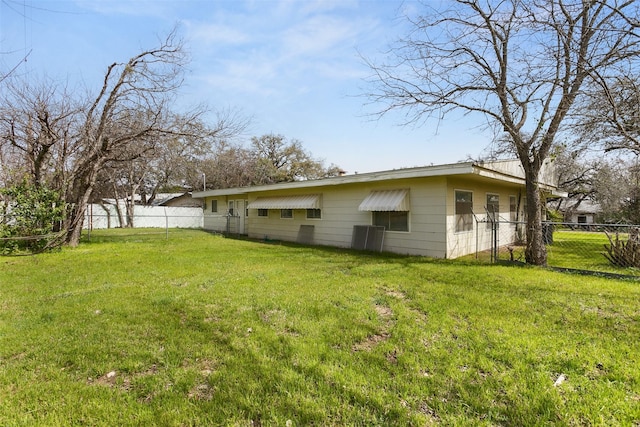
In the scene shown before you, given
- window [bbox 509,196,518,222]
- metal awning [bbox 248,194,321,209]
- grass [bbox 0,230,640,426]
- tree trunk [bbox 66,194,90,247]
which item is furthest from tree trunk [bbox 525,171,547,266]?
tree trunk [bbox 66,194,90,247]

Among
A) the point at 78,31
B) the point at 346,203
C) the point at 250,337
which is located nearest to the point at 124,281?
the point at 250,337

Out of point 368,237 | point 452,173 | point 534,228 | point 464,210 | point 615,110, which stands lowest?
point 368,237

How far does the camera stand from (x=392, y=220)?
9.16 m

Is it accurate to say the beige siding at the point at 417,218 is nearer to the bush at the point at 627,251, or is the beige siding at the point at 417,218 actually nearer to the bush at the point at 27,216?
the bush at the point at 627,251

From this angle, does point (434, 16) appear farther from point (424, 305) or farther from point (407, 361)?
point (407, 361)

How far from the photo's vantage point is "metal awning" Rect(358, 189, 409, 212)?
851 centimetres

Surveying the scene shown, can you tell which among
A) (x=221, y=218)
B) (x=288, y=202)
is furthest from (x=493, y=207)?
(x=221, y=218)

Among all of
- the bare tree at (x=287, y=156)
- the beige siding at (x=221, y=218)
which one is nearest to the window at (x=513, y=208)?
the beige siding at (x=221, y=218)

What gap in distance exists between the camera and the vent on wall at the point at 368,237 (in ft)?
30.6

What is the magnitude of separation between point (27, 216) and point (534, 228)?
518 inches

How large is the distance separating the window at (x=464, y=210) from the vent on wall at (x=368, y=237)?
2150mm

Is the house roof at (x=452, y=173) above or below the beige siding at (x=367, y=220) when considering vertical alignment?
above

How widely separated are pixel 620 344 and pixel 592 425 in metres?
1.61

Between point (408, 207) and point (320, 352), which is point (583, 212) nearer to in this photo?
point (408, 207)
